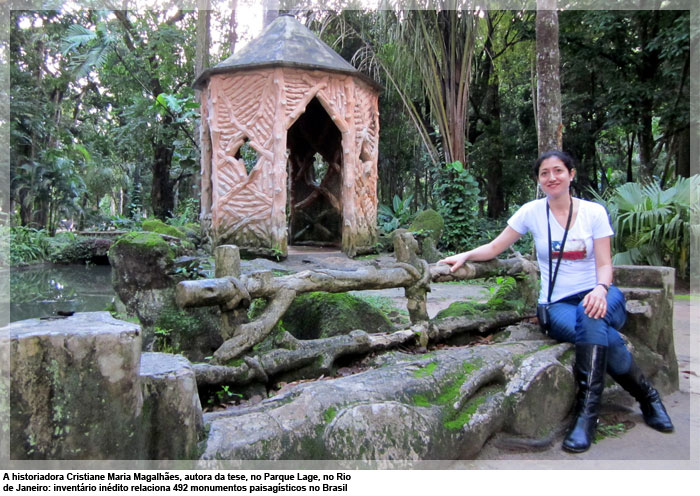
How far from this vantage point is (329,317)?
4.45m

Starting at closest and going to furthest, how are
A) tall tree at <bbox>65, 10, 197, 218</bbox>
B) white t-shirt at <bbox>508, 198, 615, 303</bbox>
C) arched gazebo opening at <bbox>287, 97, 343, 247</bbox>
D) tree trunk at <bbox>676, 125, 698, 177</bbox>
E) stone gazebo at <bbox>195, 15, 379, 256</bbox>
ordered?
white t-shirt at <bbox>508, 198, 615, 303</bbox>, stone gazebo at <bbox>195, 15, 379, 256</bbox>, arched gazebo opening at <bbox>287, 97, 343, 247</bbox>, tree trunk at <bbox>676, 125, 698, 177</bbox>, tall tree at <bbox>65, 10, 197, 218</bbox>

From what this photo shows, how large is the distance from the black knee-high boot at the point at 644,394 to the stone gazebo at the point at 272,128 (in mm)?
6005

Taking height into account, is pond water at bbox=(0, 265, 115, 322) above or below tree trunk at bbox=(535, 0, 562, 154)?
below

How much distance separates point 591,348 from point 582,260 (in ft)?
1.83

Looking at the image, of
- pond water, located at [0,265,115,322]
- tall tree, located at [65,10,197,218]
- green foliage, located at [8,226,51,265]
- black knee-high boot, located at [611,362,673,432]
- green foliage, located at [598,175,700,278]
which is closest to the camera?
black knee-high boot, located at [611,362,673,432]

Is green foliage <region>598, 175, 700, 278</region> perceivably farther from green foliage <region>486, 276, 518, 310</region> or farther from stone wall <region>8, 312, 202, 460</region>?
stone wall <region>8, 312, 202, 460</region>

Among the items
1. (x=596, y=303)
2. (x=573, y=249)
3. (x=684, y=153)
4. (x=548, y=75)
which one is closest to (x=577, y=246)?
(x=573, y=249)

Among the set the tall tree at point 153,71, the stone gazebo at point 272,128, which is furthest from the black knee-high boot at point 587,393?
the tall tree at point 153,71

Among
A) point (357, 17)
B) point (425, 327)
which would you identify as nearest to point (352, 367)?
point (425, 327)

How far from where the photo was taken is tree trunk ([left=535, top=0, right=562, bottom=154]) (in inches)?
311

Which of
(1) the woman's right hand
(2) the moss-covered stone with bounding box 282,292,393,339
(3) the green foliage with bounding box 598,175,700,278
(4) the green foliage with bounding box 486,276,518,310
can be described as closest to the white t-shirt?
(1) the woman's right hand

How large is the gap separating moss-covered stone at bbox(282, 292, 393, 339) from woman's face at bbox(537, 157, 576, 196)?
1761mm

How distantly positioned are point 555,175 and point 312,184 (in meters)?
8.69

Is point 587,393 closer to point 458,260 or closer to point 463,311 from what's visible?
point 458,260
